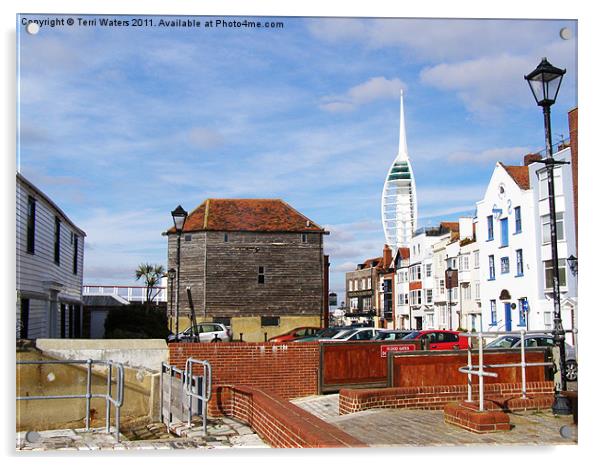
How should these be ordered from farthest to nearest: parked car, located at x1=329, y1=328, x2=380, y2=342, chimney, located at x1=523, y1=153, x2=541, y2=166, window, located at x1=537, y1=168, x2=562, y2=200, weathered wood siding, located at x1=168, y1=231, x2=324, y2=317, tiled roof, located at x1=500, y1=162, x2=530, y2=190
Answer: parked car, located at x1=329, y1=328, x2=380, y2=342 → weathered wood siding, located at x1=168, y1=231, x2=324, y2=317 → tiled roof, located at x1=500, y1=162, x2=530, y2=190 → chimney, located at x1=523, y1=153, x2=541, y2=166 → window, located at x1=537, y1=168, x2=562, y2=200

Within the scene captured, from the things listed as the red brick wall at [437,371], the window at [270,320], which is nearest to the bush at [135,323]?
the red brick wall at [437,371]

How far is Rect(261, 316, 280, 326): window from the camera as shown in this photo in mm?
18586

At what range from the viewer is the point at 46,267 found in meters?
10.7

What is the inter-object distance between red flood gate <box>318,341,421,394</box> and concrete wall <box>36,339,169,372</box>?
3.11 m

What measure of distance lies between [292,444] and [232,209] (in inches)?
288

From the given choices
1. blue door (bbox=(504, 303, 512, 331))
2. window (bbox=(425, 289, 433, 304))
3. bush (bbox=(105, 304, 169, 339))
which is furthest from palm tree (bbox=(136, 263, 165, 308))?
window (bbox=(425, 289, 433, 304))

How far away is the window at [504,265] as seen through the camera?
14113mm

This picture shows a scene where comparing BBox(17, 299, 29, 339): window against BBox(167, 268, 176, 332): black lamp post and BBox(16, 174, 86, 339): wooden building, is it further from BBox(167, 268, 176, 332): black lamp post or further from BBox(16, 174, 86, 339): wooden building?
BBox(167, 268, 176, 332): black lamp post

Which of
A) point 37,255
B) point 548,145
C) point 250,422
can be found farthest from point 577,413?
point 37,255

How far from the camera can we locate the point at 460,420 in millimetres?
8609

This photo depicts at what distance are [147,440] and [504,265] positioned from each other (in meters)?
8.92

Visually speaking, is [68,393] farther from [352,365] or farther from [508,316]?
[508,316]

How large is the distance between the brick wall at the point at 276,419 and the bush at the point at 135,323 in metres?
2.49

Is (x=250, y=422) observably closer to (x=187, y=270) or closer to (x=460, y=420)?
(x=460, y=420)
